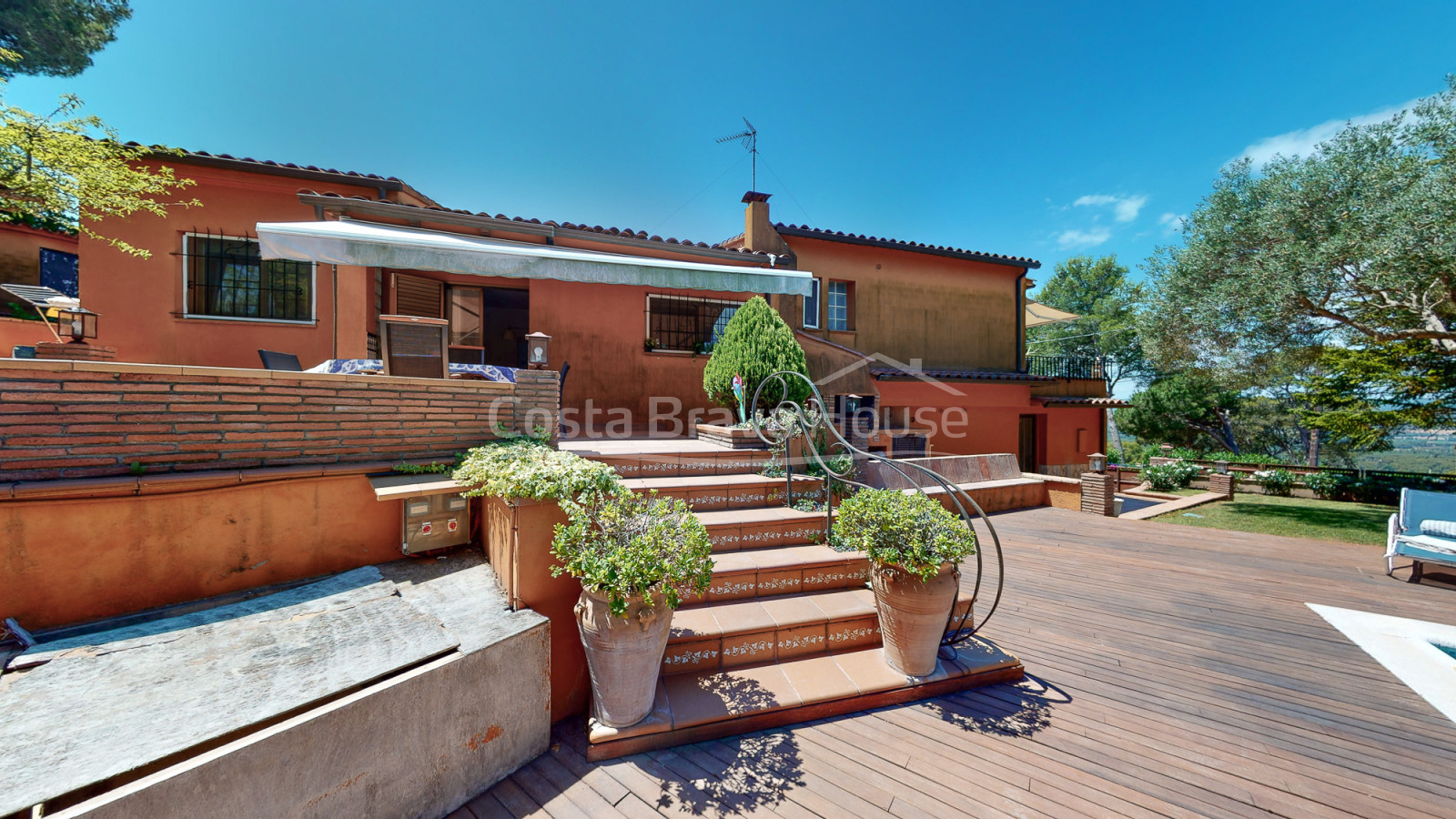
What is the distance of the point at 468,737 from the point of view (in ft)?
7.79

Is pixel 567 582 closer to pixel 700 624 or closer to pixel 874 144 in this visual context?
pixel 700 624

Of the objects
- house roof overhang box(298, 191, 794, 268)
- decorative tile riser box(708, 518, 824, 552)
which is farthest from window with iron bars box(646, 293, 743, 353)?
decorative tile riser box(708, 518, 824, 552)

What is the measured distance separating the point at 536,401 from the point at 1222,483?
1655cm

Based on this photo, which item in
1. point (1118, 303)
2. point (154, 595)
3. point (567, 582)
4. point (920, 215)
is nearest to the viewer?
point (154, 595)

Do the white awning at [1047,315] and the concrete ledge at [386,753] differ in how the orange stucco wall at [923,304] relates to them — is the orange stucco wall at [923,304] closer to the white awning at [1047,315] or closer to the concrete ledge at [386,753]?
the white awning at [1047,315]

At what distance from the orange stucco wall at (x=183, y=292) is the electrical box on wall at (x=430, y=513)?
404 centimetres

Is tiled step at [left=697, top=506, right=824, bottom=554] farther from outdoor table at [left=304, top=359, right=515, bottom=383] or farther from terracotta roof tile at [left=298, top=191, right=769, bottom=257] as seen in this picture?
terracotta roof tile at [left=298, top=191, right=769, bottom=257]

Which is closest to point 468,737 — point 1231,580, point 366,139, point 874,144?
point 1231,580

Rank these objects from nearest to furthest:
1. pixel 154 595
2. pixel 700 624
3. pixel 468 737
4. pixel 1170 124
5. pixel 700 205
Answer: pixel 468 737
pixel 154 595
pixel 700 624
pixel 700 205
pixel 1170 124

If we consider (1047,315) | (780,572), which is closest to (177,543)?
(780,572)

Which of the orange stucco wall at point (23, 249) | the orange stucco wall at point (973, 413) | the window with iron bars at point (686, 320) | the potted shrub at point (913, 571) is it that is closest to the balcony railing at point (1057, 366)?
the orange stucco wall at point (973, 413)

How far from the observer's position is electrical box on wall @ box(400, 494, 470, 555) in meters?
3.48

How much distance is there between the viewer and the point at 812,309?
1101cm

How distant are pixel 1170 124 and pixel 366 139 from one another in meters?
18.8
